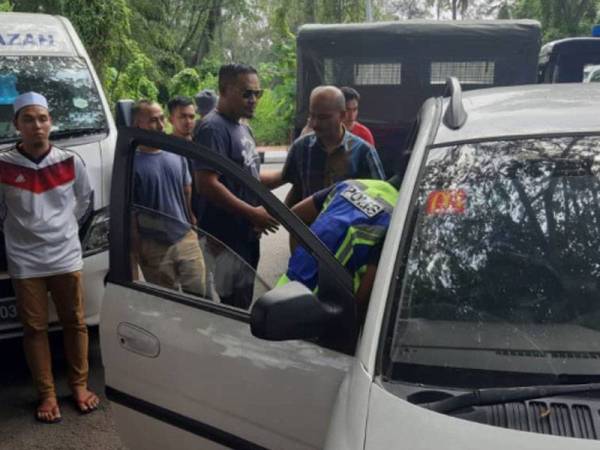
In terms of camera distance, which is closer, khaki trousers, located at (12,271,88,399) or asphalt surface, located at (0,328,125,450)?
asphalt surface, located at (0,328,125,450)

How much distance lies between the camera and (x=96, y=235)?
441 cm

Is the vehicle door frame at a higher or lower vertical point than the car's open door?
higher

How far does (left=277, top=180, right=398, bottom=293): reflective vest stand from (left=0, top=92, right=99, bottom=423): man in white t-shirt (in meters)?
1.94

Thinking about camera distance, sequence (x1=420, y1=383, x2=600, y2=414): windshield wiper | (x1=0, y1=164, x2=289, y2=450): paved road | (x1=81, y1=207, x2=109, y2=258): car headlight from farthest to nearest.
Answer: (x1=81, y1=207, x2=109, y2=258): car headlight
(x1=0, y1=164, x2=289, y2=450): paved road
(x1=420, y1=383, x2=600, y2=414): windshield wiper

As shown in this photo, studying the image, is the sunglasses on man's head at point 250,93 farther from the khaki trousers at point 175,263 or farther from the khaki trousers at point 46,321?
the khaki trousers at point 175,263

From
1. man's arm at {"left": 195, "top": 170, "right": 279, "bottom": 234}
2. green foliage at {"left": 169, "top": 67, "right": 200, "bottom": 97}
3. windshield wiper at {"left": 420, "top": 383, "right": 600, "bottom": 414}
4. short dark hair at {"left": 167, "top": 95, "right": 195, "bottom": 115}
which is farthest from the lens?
green foliage at {"left": 169, "top": 67, "right": 200, "bottom": 97}

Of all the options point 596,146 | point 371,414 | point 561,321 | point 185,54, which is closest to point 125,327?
point 371,414

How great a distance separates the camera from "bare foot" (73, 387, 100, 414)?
408 centimetres

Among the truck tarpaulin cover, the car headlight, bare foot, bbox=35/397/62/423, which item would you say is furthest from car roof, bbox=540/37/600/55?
bare foot, bbox=35/397/62/423

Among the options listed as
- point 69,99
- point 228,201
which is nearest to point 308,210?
point 228,201

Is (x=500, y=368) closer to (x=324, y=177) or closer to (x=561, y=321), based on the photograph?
(x=561, y=321)

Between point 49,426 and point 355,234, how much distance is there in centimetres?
248

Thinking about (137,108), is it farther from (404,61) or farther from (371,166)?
(404,61)

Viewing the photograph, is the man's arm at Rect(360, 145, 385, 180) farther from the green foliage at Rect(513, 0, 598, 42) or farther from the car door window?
the green foliage at Rect(513, 0, 598, 42)
